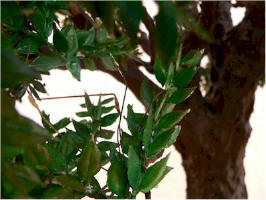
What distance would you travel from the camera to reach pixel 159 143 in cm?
55

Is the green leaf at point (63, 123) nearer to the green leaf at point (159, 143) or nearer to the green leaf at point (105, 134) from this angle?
the green leaf at point (105, 134)

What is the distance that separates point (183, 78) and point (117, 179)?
0.53 feet

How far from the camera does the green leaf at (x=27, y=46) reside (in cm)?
66

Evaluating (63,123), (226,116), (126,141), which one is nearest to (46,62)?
(126,141)

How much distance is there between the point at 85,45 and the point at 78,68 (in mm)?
60

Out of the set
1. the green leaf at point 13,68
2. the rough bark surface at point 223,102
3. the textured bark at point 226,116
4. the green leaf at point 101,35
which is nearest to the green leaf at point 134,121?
the green leaf at point 101,35

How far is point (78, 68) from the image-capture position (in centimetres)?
63

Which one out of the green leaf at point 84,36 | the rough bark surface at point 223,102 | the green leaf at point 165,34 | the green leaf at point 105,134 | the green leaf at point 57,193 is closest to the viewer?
the green leaf at point 165,34

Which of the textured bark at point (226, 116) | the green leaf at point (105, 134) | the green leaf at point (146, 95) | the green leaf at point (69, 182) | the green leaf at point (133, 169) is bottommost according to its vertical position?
the green leaf at point (69, 182)

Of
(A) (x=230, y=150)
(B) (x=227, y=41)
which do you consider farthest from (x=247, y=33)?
(A) (x=230, y=150)

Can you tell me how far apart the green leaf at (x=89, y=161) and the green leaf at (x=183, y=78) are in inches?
6.1

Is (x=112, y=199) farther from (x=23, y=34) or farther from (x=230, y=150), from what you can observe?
(x=230, y=150)

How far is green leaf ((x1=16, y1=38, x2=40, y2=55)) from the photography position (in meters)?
0.66

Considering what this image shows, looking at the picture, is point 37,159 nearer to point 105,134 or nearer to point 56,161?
point 56,161
